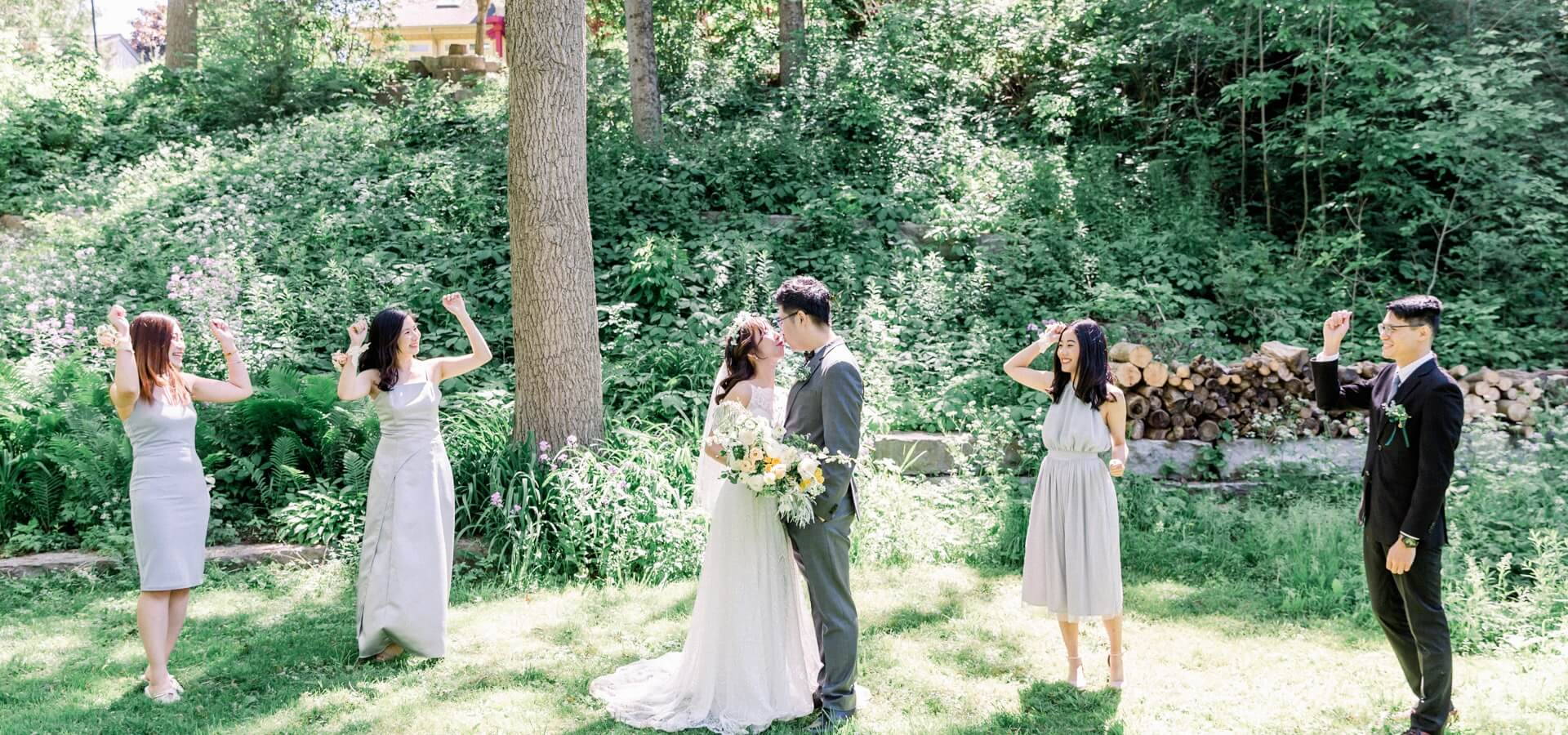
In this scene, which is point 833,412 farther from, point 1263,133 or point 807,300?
point 1263,133

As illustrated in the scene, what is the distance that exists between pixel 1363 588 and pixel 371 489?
5.80 meters

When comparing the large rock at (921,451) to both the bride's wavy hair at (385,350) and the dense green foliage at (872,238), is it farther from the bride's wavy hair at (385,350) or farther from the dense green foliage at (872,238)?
the bride's wavy hair at (385,350)

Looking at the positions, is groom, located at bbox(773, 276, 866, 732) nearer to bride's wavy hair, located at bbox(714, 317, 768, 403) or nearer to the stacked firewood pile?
bride's wavy hair, located at bbox(714, 317, 768, 403)

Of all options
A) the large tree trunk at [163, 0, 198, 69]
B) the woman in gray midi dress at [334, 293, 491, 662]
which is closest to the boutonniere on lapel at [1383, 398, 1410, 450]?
the woman in gray midi dress at [334, 293, 491, 662]

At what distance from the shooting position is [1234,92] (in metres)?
10.9

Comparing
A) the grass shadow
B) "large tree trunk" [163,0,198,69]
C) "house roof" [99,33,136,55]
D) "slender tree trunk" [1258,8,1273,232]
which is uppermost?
"house roof" [99,33,136,55]

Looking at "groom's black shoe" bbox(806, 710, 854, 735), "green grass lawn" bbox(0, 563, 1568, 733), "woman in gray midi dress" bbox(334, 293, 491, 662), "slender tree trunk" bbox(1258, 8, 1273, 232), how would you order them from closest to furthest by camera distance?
"groom's black shoe" bbox(806, 710, 854, 735) < "green grass lawn" bbox(0, 563, 1568, 733) < "woman in gray midi dress" bbox(334, 293, 491, 662) < "slender tree trunk" bbox(1258, 8, 1273, 232)

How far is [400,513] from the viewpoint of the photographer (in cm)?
535

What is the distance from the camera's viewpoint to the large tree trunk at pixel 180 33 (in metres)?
16.3

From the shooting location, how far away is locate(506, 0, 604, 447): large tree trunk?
695 cm

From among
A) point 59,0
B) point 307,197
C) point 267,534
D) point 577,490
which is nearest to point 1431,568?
point 577,490

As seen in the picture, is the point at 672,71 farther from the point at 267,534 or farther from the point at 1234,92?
the point at 267,534

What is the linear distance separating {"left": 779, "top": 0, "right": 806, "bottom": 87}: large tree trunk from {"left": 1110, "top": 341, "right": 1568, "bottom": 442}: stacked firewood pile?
7062 millimetres

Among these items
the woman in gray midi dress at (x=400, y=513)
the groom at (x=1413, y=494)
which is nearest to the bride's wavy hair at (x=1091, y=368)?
the groom at (x=1413, y=494)
